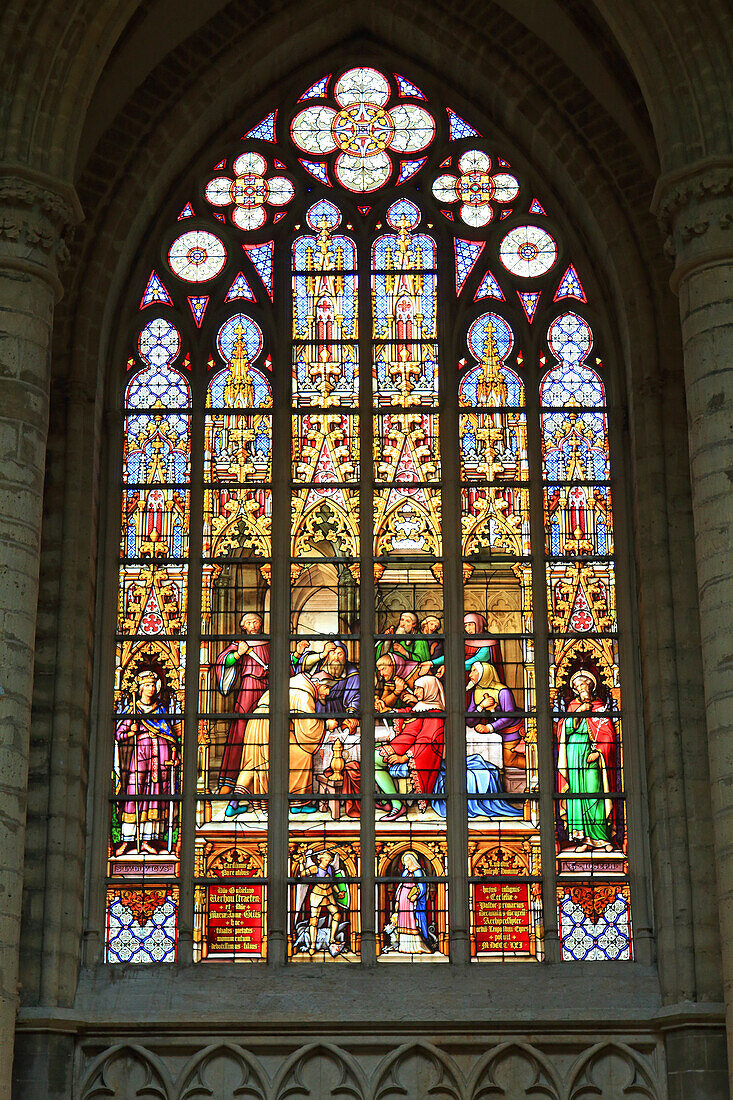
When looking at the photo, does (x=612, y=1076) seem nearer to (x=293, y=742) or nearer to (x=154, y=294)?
(x=293, y=742)

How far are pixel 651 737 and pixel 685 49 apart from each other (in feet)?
15.6

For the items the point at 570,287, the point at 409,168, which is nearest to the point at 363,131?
the point at 409,168

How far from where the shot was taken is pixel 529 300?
50.5 feet

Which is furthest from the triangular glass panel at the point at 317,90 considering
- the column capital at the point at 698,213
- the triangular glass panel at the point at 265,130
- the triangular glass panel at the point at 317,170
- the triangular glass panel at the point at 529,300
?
the column capital at the point at 698,213

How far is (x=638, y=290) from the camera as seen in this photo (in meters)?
14.7

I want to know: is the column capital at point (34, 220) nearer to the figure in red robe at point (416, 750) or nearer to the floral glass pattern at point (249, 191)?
the floral glass pattern at point (249, 191)

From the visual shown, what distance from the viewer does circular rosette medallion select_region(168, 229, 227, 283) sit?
50.7 ft

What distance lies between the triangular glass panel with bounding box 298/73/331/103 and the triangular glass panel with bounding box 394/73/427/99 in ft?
1.93

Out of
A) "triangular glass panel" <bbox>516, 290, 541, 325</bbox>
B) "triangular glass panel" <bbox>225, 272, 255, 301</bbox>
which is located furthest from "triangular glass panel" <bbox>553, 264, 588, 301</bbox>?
"triangular glass panel" <bbox>225, 272, 255, 301</bbox>

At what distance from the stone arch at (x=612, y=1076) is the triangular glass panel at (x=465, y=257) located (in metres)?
6.11

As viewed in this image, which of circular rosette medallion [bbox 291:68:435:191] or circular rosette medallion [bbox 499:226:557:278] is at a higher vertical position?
circular rosette medallion [bbox 291:68:435:191]

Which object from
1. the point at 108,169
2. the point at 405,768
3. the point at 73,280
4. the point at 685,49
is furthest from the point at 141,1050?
the point at 685,49

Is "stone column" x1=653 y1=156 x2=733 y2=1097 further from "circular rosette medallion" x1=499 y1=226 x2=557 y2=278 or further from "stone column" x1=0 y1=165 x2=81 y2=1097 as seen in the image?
"stone column" x1=0 y1=165 x2=81 y2=1097

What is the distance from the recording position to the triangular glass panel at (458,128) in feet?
52.1
